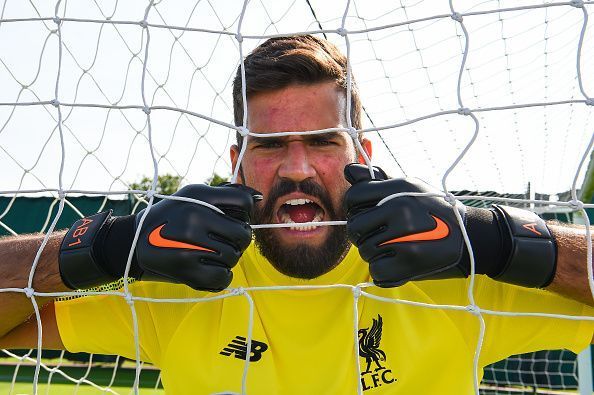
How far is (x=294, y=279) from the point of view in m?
1.83

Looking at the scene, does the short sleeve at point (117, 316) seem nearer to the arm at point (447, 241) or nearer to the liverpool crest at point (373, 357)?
the liverpool crest at point (373, 357)

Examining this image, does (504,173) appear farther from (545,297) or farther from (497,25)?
(545,297)

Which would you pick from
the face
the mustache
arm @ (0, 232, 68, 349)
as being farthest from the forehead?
arm @ (0, 232, 68, 349)

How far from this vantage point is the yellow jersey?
1623 mm

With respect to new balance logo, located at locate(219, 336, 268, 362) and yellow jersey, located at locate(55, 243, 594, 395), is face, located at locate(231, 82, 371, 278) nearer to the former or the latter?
yellow jersey, located at locate(55, 243, 594, 395)

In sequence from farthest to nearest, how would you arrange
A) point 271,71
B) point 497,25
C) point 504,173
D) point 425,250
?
point 504,173, point 497,25, point 271,71, point 425,250

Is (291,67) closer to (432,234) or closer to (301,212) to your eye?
(301,212)

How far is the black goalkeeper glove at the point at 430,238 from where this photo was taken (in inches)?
50.4

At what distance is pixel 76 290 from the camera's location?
5.55 ft

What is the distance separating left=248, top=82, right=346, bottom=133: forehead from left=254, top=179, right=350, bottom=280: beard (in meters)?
0.15

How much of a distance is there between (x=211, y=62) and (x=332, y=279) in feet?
3.81

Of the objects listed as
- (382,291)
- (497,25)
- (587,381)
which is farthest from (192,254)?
(587,381)

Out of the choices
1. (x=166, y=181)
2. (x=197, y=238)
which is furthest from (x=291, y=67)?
(x=166, y=181)

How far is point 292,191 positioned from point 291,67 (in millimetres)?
357
